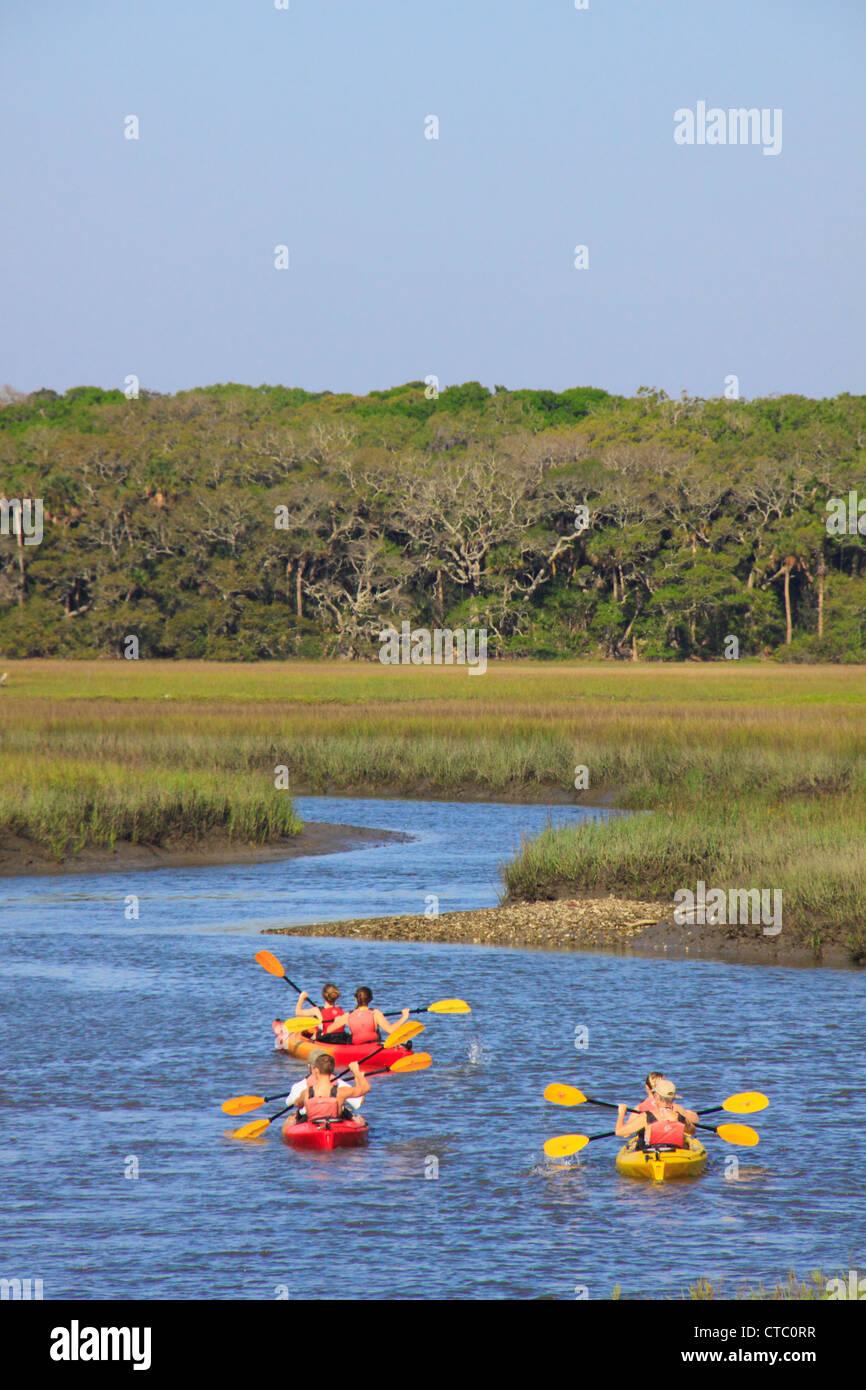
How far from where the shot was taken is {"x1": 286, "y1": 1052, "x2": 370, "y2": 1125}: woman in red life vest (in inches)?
619

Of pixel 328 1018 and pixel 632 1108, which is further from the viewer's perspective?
pixel 328 1018

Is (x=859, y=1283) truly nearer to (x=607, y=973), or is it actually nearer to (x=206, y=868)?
(x=607, y=973)

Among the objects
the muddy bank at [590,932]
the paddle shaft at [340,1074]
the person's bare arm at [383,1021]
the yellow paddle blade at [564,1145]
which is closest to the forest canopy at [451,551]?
the muddy bank at [590,932]

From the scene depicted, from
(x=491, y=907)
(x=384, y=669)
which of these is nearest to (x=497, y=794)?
(x=491, y=907)

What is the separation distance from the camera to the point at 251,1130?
52.0ft

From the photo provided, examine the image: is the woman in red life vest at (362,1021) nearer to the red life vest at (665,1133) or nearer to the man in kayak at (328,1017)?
the man in kayak at (328,1017)

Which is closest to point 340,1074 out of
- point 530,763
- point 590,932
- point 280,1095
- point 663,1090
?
point 280,1095

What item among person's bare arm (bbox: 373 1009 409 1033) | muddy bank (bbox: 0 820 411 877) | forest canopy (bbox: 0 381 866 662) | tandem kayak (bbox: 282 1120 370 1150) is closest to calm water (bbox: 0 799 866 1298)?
tandem kayak (bbox: 282 1120 370 1150)

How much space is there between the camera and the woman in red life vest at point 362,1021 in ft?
59.6

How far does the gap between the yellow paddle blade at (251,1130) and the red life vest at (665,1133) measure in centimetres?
360

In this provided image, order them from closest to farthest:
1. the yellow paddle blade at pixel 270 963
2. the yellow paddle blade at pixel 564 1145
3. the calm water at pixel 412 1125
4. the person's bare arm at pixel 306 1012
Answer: the calm water at pixel 412 1125 → the yellow paddle blade at pixel 564 1145 → the person's bare arm at pixel 306 1012 → the yellow paddle blade at pixel 270 963

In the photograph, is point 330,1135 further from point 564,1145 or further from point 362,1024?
point 362,1024

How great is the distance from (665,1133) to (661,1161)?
0.80 ft

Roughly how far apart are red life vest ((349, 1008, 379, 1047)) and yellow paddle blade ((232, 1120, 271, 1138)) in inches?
92.5
